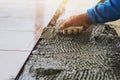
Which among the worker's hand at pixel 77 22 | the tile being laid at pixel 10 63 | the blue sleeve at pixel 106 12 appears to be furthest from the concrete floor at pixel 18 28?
the blue sleeve at pixel 106 12

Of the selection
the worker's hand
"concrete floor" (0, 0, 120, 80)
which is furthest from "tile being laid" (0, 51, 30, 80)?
the worker's hand

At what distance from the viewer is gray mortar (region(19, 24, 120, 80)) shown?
0.92m

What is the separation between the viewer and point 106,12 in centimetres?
128

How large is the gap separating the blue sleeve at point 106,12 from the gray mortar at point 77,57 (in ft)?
0.24

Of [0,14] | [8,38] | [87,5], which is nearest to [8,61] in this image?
[8,38]

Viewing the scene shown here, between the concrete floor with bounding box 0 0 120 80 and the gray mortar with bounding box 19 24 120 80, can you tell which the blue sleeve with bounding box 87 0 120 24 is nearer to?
the gray mortar with bounding box 19 24 120 80

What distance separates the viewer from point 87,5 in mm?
2240

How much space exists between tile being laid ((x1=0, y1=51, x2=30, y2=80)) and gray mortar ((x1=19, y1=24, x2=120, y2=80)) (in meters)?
0.03

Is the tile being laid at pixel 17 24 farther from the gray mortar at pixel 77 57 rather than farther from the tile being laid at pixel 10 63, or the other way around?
the tile being laid at pixel 10 63

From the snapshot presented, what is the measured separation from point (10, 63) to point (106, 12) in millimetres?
488

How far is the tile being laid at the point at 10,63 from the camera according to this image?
97 cm

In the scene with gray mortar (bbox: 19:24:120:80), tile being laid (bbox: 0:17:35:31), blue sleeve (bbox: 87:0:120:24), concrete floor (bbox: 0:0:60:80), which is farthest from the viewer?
tile being laid (bbox: 0:17:35:31)

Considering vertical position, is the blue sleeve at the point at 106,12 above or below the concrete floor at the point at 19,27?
above

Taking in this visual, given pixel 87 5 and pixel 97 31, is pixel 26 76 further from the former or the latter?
pixel 87 5
